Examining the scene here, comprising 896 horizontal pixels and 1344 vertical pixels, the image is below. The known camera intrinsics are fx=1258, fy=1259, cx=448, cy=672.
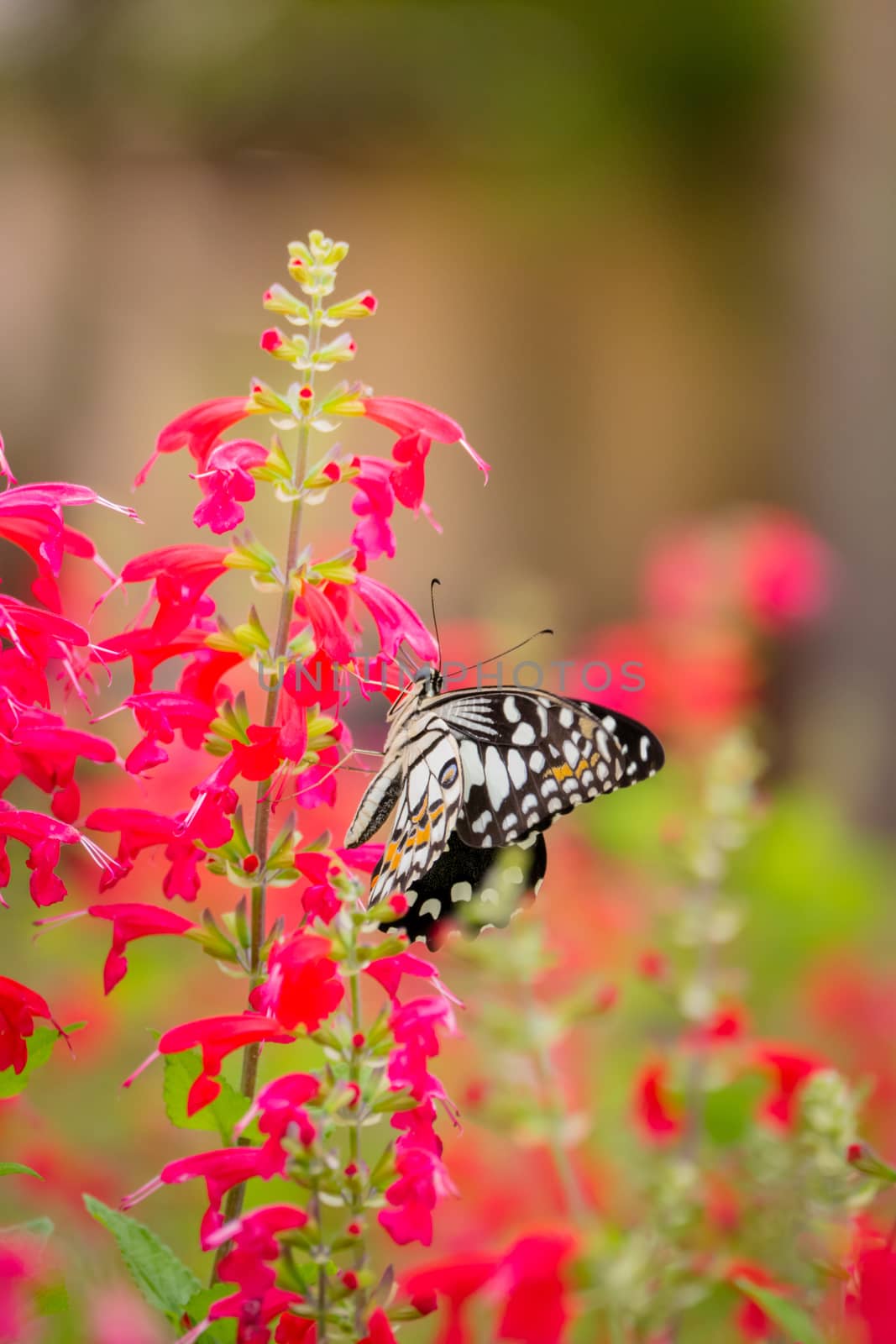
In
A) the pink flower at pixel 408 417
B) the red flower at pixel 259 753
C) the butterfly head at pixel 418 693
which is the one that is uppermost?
the pink flower at pixel 408 417

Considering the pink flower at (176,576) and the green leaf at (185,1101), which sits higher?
the pink flower at (176,576)

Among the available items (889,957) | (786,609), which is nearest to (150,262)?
(786,609)

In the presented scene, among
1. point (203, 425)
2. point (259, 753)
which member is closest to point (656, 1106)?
point (259, 753)

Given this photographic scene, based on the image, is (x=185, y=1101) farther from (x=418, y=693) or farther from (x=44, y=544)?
(x=418, y=693)

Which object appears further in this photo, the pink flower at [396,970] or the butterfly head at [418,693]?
the butterfly head at [418,693]

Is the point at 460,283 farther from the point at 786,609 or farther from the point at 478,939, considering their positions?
the point at 478,939

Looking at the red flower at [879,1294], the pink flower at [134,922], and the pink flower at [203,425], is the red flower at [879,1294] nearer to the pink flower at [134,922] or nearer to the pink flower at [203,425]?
the pink flower at [134,922]

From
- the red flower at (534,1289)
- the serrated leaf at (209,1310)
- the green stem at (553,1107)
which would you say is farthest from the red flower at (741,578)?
the serrated leaf at (209,1310)
